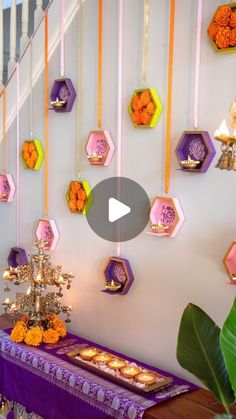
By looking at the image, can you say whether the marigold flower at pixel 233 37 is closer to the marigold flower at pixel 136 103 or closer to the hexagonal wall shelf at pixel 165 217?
the marigold flower at pixel 136 103

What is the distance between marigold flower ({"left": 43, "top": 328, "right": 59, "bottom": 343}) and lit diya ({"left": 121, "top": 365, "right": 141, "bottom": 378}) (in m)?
0.48

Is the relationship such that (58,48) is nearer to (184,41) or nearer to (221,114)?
(184,41)

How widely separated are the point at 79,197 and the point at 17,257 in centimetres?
70

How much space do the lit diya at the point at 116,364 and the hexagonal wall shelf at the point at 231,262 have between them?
2.10 feet

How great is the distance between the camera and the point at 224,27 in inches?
73.3

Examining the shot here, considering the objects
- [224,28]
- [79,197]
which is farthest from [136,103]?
[79,197]

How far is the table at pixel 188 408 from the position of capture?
1771 mm

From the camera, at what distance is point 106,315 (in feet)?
8.25

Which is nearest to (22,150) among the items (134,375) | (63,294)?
(63,294)

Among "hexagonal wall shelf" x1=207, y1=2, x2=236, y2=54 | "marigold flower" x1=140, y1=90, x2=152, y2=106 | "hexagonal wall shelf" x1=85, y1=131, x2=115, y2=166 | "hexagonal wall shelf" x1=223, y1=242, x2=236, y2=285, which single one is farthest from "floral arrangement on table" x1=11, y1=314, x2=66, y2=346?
"hexagonal wall shelf" x1=207, y1=2, x2=236, y2=54

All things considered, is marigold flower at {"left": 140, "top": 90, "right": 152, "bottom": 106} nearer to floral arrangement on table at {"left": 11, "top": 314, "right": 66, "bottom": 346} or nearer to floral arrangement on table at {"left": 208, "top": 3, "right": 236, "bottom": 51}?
floral arrangement on table at {"left": 208, "top": 3, "right": 236, "bottom": 51}

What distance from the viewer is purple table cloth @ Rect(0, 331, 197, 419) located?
1.90m
